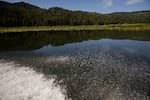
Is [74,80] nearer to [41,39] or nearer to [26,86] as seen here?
[26,86]

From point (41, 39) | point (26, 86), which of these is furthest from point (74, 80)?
point (41, 39)

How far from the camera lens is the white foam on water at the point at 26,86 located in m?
16.8

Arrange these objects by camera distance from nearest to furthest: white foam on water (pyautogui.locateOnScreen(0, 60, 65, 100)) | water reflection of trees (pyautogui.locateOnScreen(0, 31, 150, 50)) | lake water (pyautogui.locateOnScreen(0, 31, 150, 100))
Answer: white foam on water (pyautogui.locateOnScreen(0, 60, 65, 100)) < lake water (pyautogui.locateOnScreen(0, 31, 150, 100)) < water reflection of trees (pyautogui.locateOnScreen(0, 31, 150, 50))

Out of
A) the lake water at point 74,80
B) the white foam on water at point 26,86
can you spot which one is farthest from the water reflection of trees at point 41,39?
the white foam on water at point 26,86

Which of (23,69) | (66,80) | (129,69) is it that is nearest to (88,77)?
(66,80)

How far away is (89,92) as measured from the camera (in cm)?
1792

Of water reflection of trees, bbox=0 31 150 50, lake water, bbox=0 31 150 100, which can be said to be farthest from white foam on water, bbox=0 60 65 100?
water reflection of trees, bbox=0 31 150 50

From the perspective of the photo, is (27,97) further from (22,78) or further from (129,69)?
(129,69)

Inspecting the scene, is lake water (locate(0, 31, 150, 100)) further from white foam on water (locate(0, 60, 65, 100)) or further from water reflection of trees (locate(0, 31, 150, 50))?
water reflection of trees (locate(0, 31, 150, 50))

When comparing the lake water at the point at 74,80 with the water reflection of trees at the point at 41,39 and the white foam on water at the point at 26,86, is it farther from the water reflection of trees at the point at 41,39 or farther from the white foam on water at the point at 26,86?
the water reflection of trees at the point at 41,39

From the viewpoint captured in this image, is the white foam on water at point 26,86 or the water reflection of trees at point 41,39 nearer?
the white foam on water at point 26,86

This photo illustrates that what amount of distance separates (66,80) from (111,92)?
4855 millimetres

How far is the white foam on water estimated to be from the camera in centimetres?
1684

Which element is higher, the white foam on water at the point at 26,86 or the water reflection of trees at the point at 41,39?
the white foam on water at the point at 26,86
